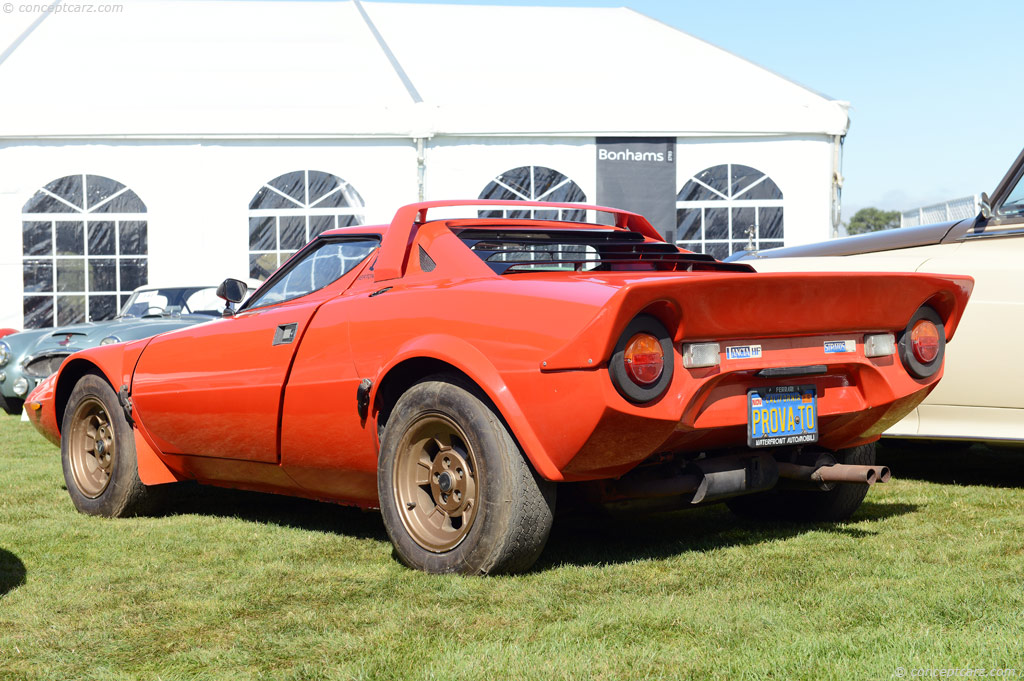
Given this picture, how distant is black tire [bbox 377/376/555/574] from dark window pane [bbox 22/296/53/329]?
447 inches

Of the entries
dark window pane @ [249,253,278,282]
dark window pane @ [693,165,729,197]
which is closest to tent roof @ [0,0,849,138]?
dark window pane @ [693,165,729,197]

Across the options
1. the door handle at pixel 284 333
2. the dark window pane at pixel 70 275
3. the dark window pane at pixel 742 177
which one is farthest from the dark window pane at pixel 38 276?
the door handle at pixel 284 333

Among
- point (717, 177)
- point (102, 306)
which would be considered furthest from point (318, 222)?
point (717, 177)

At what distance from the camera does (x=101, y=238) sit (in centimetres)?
1398

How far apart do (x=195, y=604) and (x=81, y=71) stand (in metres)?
12.7

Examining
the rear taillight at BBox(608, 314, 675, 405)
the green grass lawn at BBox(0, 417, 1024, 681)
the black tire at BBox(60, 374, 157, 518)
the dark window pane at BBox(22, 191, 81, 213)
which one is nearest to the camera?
the green grass lawn at BBox(0, 417, 1024, 681)

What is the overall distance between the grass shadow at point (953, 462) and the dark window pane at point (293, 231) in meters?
8.61

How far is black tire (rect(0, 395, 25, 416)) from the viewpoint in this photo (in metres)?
10.2

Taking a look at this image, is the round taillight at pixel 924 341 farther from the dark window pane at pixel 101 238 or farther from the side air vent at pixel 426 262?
the dark window pane at pixel 101 238

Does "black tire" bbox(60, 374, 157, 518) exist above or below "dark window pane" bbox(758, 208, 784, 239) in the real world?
below

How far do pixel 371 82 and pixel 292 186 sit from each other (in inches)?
69.4

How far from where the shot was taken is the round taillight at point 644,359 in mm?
3270

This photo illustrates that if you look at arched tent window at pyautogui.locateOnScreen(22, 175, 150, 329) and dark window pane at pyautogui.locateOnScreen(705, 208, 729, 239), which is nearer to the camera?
arched tent window at pyautogui.locateOnScreen(22, 175, 150, 329)

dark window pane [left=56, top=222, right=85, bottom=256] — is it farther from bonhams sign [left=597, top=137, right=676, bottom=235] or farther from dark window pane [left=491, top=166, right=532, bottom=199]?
bonhams sign [left=597, top=137, right=676, bottom=235]
